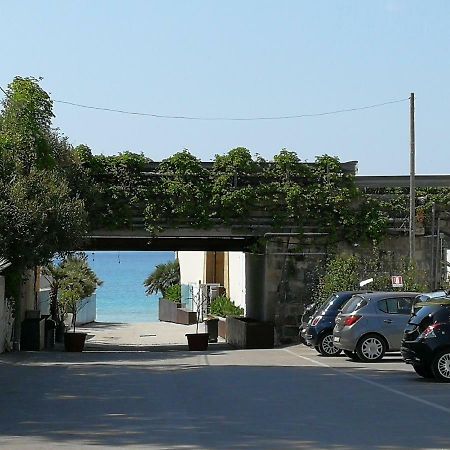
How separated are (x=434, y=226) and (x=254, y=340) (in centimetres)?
768

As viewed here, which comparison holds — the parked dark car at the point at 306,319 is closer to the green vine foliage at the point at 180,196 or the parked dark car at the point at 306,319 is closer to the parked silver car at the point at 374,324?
→ the parked silver car at the point at 374,324

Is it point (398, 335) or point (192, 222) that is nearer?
point (398, 335)

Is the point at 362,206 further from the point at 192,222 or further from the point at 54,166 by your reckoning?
the point at 54,166

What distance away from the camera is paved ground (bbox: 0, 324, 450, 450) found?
11.6m

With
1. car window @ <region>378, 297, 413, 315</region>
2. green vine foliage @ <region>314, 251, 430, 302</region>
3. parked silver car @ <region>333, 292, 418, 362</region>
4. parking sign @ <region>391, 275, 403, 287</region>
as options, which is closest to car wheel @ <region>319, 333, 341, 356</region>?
parked silver car @ <region>333, 292, 418, 362</region>

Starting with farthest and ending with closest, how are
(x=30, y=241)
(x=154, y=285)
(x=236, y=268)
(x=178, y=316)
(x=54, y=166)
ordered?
(x=154, y=285)
(x=178, y=316)
(x=236, y=268)
(x=54, y=166)
(x=30, y=241)

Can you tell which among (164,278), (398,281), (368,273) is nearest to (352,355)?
(398,281)

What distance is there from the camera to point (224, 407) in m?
15.0

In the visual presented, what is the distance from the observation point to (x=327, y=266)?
3694cm

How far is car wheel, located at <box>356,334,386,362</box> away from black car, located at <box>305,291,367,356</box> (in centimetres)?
312

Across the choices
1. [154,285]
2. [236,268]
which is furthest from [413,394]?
[154,285]

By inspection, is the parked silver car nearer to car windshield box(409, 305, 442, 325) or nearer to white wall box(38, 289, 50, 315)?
car windshield box(409, 305, 442, 325)

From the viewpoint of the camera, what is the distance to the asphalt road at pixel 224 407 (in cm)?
1163

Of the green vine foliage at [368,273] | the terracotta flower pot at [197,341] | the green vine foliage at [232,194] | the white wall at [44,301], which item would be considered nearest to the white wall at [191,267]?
the white wall at [44,301]
